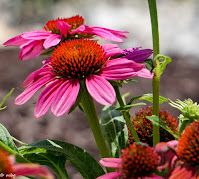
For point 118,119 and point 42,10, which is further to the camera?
point 42,10

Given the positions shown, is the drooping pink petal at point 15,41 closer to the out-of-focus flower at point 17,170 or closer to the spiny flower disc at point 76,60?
the spiny flower disc at point 76,60

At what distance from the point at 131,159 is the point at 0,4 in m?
3.49

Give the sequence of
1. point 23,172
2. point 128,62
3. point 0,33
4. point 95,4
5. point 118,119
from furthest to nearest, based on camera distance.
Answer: point 95,4
point 0,33
point 118,119
point 128,62
point 23,172

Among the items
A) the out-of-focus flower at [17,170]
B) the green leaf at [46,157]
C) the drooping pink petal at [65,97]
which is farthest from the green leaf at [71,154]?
the out-of-focus flower at [17,170]

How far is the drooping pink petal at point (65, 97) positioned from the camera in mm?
413

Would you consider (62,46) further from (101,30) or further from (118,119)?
(118,119)

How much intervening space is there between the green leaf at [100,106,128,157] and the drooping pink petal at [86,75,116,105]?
0.16 meters

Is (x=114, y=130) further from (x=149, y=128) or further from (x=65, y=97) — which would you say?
(x=65, y=97)

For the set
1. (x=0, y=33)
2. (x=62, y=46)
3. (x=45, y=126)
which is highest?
(x=62, y=46)

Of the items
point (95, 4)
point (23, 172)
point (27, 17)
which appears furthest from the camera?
point (95, 4)

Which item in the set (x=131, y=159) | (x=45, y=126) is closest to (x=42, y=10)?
(x=45, y=126)

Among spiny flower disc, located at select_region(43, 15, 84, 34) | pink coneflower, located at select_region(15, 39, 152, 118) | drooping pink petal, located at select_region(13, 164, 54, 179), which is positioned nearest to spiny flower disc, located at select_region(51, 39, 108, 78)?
pink coneflower, located at select_region(15, 39, 152, 118)

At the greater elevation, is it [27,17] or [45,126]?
[27,17]

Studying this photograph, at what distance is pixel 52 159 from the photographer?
0.54 meters
